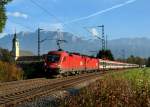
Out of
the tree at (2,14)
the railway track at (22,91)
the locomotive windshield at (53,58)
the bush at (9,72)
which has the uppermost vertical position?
the tree at (2,14)

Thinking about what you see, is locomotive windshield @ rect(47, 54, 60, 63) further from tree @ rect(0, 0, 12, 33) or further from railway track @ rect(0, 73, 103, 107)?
railway track @ rect(0, 73, 103, 107)

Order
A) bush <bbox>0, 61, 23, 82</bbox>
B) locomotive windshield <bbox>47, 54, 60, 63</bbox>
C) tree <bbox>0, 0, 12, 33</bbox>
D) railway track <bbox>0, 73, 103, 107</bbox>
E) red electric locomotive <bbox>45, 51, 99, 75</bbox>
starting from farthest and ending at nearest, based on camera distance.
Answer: tree <bbox>0, 0, 12, 33</bbox>
locomotive windshield <bbox>47, 54, 60, 63</bbox>
red electric locomotive <bbox>45, 51, 99, 75</bbox>
bush <bbox>0, 61, 23, 82</bbox>
railway track <bbox>0, 73, 103, 107</bbox>

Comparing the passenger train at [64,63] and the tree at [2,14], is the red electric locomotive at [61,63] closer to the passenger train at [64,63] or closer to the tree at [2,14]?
the passenger train at [64,63]

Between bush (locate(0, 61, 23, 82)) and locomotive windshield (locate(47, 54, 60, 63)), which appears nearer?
bush (locate(0, 61, 23, 82))

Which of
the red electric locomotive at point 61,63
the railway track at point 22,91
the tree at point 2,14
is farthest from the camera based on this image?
the tree at point 2,14

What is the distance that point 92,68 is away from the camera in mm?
77688

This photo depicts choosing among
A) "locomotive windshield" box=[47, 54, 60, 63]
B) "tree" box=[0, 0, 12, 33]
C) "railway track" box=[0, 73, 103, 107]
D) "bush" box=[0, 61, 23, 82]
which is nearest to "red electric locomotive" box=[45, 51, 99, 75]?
"locomotive windshield" box=[47, 54, 60, 63]

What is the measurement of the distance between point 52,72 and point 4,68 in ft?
18.9

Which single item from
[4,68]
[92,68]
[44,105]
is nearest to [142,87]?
[44,105]

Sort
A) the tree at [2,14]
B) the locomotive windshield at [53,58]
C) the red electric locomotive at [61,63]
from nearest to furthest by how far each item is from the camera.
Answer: the red electric locomotive at [61,63] < the locomotive windshield at [53,58] < the tree at [2,14]

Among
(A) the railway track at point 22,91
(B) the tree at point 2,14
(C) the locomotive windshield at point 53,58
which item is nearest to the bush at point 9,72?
(C) the locomotive windshield at point 53,58

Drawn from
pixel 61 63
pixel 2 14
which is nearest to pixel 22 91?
pixel 61 63

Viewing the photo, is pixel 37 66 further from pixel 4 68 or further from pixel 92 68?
pixel 92 68

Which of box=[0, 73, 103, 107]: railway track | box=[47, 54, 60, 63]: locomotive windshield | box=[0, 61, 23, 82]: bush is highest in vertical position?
box=[47, 54, 60, 63]: locomotive windshield
